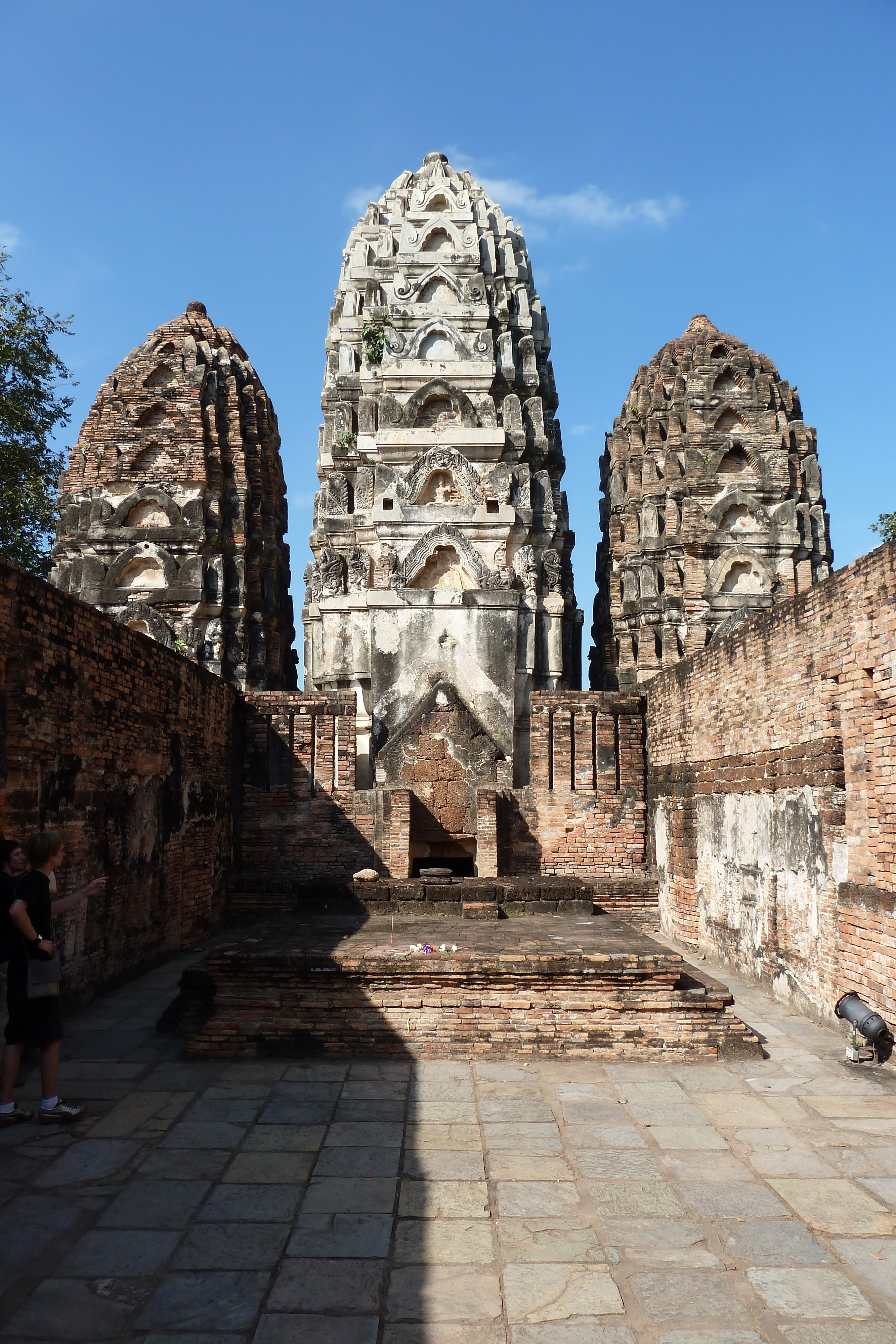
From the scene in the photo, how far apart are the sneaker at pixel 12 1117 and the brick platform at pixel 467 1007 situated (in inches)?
59.6

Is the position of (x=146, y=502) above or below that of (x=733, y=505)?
below

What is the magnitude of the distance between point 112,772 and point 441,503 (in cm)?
874

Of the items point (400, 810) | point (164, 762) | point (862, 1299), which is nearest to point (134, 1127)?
point (862, 1299)

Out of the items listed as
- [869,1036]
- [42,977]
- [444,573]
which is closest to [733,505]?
[444,573]

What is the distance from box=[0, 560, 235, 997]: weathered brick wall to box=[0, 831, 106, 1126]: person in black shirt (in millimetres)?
1428

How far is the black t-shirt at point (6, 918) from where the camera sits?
17.4 ft

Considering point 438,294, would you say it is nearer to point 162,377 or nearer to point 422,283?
point 422,283

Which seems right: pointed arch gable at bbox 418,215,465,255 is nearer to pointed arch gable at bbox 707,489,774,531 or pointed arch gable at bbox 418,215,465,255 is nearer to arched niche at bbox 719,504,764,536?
pointed arch gable at bbox 707,489,774,531

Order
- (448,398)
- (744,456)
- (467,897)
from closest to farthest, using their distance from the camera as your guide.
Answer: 1. (467,897)
2. (448,398)
3. (744,456)

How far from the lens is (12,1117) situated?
5285mm

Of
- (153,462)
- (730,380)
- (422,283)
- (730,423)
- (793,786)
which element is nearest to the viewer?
(793,786)

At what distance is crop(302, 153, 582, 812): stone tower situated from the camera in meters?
14.2

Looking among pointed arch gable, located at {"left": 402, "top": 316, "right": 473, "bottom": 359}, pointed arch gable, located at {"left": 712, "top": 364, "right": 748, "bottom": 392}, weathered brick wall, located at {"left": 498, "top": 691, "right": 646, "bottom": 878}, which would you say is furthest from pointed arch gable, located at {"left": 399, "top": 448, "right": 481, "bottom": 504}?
pointed arch gable, located at {"left": 712, "top": 364, "right": 748, "bottom": 392}

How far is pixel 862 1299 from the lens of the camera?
3.54m
